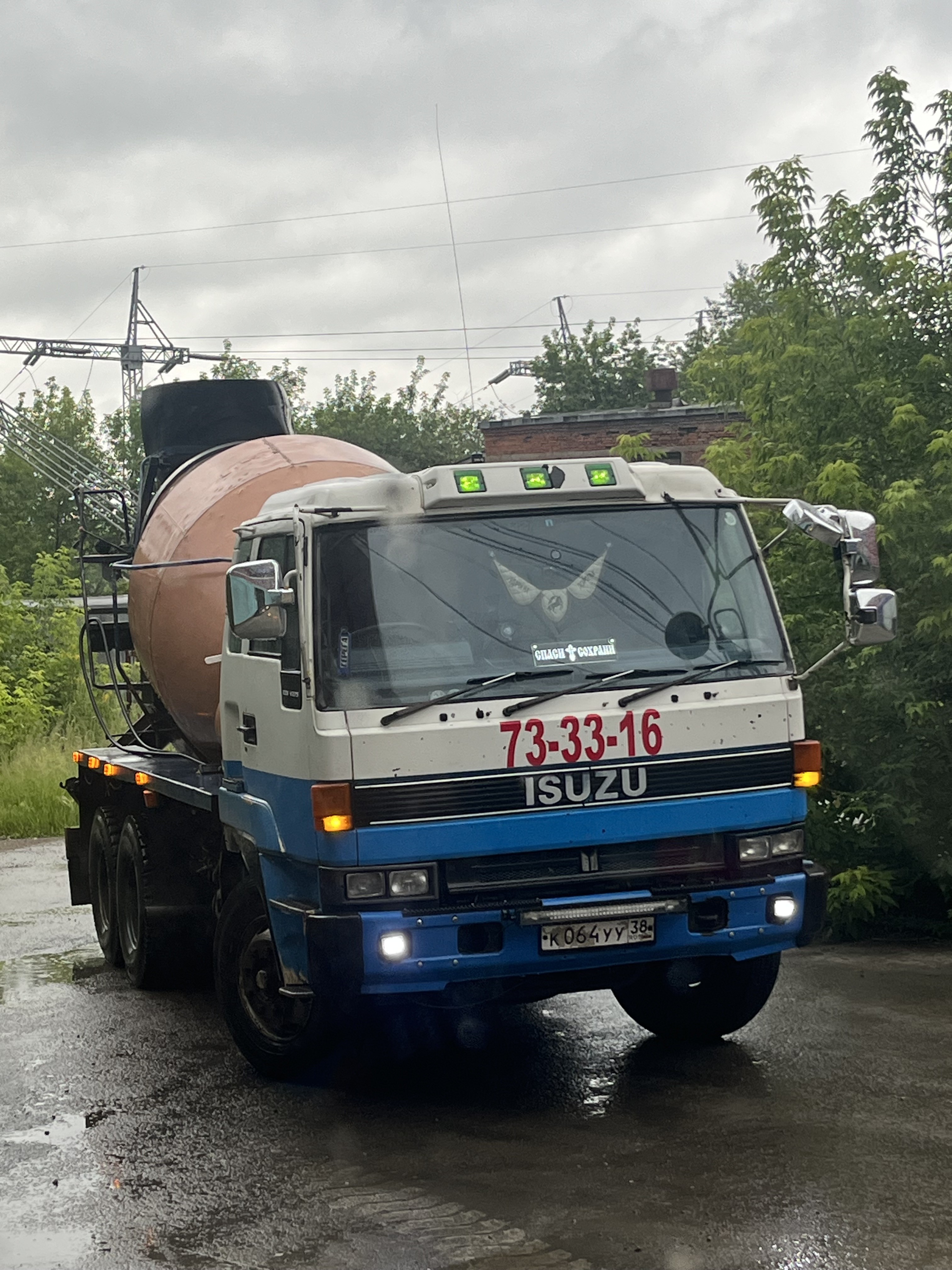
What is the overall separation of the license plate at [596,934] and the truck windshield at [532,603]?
89 cm

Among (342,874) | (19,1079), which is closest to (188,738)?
(19,1079)

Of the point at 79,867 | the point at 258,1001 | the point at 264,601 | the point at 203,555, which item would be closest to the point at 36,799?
the point at 79,867

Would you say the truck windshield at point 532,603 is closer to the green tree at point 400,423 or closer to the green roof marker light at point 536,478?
the green roof marker light at point 536,478

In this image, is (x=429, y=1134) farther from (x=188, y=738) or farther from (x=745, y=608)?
(x=188, y=738)

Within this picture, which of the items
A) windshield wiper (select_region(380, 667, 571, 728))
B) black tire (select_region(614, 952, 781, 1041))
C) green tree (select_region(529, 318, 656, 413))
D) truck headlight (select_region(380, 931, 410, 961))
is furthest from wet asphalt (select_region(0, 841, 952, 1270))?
green tree (select_region(529, 318, 656, 413))

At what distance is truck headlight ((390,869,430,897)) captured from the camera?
6098 millimetres

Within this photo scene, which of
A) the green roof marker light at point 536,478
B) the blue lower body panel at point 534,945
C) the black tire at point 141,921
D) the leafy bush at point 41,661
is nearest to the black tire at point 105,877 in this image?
the black tire at point 141,921

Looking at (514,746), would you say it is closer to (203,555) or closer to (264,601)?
(264,601)

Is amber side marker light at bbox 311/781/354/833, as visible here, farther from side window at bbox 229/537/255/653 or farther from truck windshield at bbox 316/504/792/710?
side window at bbox 229/537/255/653

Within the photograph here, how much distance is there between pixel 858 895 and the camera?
9414 millimetres

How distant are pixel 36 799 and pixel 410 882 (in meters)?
13.0

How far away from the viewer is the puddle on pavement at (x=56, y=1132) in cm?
630

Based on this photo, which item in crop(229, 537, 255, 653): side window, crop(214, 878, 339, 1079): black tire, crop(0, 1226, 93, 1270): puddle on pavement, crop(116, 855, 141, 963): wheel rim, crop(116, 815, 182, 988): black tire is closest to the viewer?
crop(0, 1226, 93, 1270): puddle on pavement

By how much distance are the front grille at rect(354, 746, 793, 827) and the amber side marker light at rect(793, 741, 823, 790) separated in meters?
0.13
